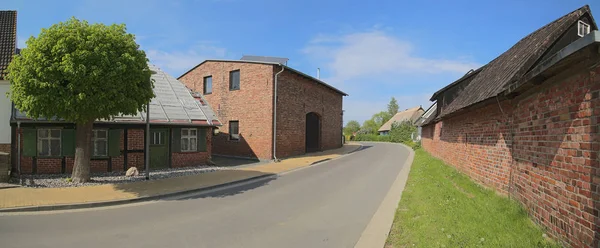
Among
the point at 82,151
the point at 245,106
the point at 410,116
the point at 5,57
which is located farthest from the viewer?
the point at 410,116

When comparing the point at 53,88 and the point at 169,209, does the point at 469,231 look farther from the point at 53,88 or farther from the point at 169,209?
the point at 53,88

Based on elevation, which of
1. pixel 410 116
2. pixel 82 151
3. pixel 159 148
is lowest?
pixel 159 148

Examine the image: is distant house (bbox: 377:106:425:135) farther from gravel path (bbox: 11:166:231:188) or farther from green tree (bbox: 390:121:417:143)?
gravel path (bbox: 11:166:231:188)

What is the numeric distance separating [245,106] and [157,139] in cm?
714

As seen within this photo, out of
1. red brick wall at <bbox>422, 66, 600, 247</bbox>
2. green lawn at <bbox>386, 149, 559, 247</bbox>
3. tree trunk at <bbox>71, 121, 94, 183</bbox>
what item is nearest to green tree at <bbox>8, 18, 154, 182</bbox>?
tree trunk at <bbox>71, 121, 94, 183</bbox>

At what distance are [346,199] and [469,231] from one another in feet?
12.7

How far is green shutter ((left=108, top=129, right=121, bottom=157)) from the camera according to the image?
1252cm

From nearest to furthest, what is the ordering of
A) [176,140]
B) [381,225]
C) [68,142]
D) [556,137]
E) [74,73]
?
[556,137] → [381,225] → [74,73] → [68,142] → [176,140]

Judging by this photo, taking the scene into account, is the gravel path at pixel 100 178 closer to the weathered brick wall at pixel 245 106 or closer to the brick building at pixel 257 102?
the weathered brick wall at pixel 245 106

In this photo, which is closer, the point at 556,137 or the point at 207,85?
the point at 556,137

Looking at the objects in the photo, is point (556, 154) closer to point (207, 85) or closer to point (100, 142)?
point (100, 142)

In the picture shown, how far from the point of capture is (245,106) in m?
20.3

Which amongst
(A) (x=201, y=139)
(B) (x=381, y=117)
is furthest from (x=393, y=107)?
(A) (x=201, y=139)

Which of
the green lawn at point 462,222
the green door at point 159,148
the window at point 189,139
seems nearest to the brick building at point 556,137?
the green lawn at point 462,222
